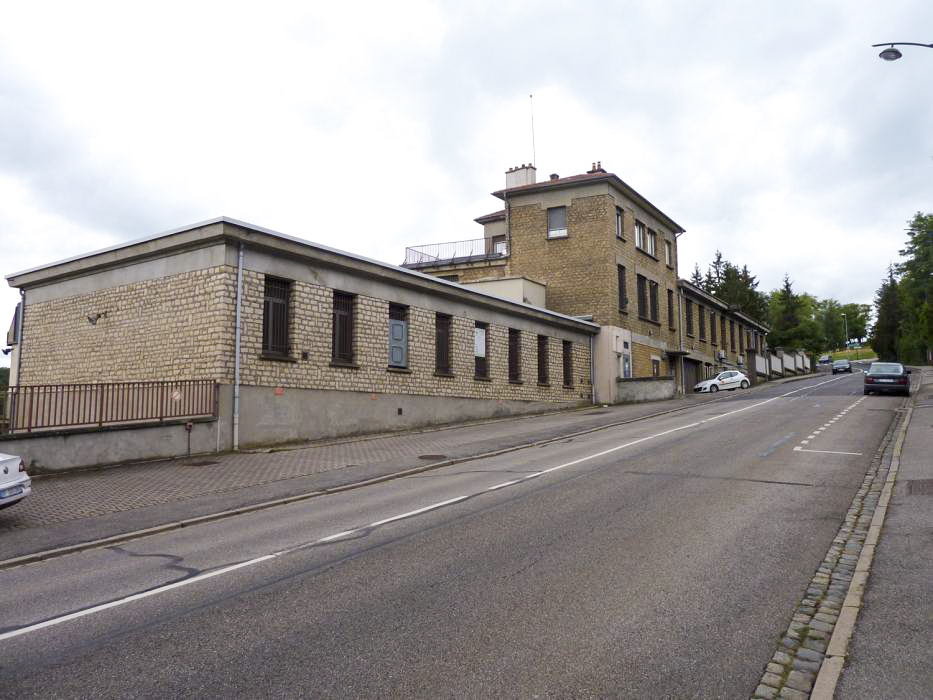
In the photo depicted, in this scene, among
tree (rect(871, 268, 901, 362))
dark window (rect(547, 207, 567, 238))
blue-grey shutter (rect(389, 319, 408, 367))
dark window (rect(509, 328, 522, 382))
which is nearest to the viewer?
blue-grey shutter (rect(389, 319, 408, 367))

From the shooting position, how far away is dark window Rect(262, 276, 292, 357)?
17.9 metres

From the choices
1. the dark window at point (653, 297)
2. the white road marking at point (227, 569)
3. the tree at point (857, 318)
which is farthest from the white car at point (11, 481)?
the tree at point (857, 318)

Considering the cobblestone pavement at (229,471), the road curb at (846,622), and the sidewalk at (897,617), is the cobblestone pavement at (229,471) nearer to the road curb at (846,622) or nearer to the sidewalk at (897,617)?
the road curb at (846,622)

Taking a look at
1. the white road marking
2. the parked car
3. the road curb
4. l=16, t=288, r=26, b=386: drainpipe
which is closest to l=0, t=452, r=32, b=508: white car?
the white road marking

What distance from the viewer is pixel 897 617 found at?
16.5ft

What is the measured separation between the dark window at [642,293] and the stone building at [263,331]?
15.1 m

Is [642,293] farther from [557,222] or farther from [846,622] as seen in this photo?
[846,622]

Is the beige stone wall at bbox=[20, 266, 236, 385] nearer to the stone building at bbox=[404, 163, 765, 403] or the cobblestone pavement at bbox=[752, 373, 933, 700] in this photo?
the cobblestone pavement at bbox=[752, 373, 933, 700]

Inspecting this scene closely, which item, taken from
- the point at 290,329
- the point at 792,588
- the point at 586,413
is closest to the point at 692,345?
the point at 586,413

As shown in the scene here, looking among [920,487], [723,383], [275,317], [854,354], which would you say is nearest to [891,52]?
[920,487]

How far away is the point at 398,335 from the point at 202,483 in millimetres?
10211

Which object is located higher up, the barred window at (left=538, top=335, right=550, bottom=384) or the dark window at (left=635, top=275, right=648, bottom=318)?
the dark window at (left=635, top=275, right=648, bottom=318)

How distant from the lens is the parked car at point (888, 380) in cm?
3091

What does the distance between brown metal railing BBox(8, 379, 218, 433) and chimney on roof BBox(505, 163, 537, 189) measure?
2623 cm
